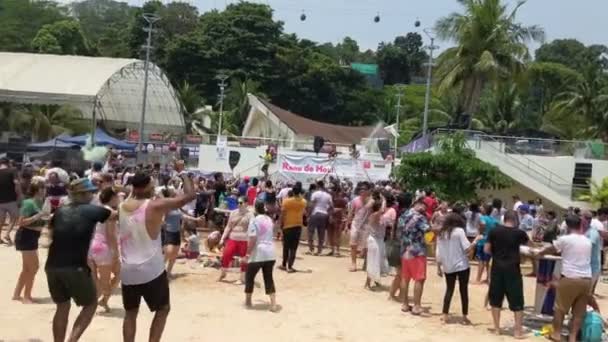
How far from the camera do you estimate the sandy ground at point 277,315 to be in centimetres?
962

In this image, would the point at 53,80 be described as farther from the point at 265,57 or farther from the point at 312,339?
the point at 312,339

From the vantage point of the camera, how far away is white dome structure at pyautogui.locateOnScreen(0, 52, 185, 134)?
44.2 meters

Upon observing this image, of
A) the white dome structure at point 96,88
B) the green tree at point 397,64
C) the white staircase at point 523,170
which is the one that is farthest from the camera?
the green tree at point 397,64

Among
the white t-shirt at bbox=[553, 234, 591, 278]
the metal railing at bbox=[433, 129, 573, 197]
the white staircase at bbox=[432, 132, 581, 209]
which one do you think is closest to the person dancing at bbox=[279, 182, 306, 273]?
the white t-shirt at bbox=[553, 234, 591, 278]

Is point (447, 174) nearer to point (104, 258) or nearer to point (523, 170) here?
point (523, 170)

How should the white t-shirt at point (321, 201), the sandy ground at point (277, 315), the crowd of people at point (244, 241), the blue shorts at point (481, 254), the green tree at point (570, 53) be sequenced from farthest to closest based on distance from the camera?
the green tree at point (570, 53) → the white t-shirt at point (321, 201) → the blue shorts at point (481, 254) → the sandy ground at point (277, 315) → the crowd of people at point (244, 241)

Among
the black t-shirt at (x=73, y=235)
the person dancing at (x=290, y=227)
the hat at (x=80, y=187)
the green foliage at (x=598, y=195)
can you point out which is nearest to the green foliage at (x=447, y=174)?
the green foliage at (x=598, y=195)

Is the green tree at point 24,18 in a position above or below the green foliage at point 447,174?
above

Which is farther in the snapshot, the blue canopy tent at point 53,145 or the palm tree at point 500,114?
the palm tree at point 500,114

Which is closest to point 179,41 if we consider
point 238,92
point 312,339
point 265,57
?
point 265,57

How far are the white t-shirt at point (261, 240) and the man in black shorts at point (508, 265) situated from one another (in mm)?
2887

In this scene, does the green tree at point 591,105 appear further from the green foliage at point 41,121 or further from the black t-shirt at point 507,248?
the black t-shirt at point 507,248

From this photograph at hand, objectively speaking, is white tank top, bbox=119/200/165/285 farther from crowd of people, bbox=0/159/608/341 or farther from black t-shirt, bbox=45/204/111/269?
black t-shirt, bbox=45/204/111/269

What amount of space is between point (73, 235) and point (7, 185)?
8.68m
